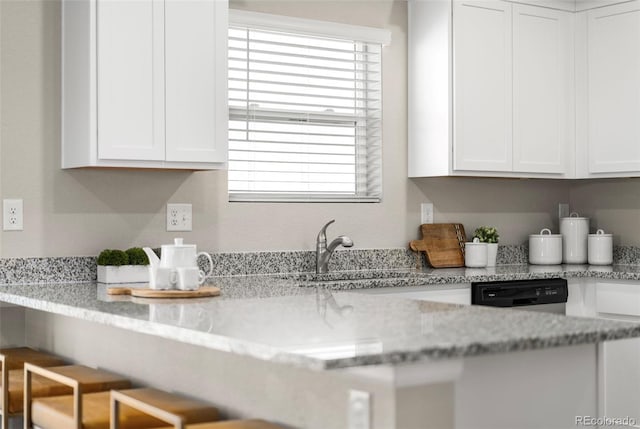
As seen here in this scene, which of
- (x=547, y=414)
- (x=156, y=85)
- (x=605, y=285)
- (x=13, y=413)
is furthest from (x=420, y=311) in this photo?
(x=605, y=285)

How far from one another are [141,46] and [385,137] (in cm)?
148

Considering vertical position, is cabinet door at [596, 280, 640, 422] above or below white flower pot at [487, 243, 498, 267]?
below

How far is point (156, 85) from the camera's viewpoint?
3486mm

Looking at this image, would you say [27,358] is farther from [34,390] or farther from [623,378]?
[623,378]

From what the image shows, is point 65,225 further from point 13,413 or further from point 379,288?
point 379,288

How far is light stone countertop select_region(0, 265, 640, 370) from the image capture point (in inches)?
63.4

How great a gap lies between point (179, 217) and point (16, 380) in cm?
108

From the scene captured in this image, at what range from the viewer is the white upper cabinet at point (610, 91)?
451 cm

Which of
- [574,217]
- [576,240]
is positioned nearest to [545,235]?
[576,240]

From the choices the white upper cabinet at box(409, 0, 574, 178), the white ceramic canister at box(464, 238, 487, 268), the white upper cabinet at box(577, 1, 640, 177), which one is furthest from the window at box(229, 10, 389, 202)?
the white upper cabinet at box(577, 1, 640, 177)

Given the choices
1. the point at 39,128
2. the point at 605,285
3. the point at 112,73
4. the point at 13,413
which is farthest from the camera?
the point at 605,285

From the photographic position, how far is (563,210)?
5113 mm

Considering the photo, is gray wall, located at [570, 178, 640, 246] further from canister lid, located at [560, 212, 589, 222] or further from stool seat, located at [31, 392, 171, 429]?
stool seat, located at [31, 392, 171, 429]

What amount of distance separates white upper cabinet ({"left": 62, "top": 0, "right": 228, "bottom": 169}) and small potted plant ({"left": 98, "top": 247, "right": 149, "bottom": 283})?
36cm
